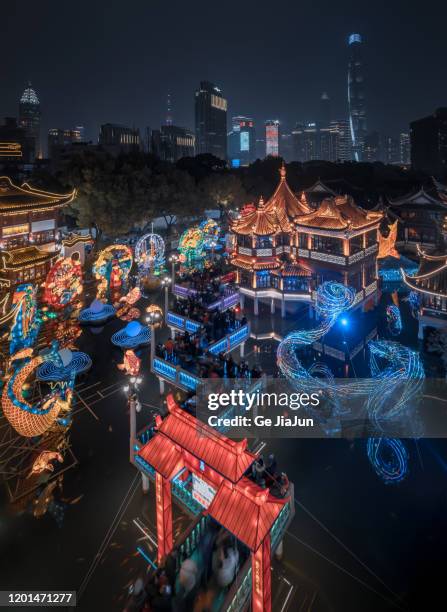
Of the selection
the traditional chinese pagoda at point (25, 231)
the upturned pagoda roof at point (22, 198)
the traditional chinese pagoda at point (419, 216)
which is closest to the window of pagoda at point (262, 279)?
the traditional chinese pagoda at point (25, 231)

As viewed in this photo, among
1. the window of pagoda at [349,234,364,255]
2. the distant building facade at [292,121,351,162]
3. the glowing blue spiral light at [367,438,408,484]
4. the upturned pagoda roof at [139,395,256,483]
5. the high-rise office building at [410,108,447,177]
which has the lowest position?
the glowing blue spiral light at [367,438,408,484]

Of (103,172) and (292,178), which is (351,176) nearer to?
(292,178)

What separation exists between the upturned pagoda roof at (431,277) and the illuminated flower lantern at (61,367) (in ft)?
54.7

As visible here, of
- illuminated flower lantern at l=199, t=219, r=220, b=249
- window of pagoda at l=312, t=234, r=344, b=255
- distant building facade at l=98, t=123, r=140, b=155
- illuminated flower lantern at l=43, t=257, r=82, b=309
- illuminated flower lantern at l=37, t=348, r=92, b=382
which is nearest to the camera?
illuminated flower lantern at l=37, t=348, r=92, b=382

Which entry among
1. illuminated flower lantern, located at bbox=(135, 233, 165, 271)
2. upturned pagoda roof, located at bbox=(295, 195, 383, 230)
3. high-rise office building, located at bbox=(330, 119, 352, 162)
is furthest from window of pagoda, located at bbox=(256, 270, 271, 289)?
high-rise office building, located at bbox=(330, 119, 352, 162)

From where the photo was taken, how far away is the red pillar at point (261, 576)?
6.42 meters

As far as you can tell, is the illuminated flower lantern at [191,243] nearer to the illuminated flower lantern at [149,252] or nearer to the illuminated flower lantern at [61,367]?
the illuminated flower lantern at [149,252]

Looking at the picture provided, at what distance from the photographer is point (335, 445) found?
510 inches

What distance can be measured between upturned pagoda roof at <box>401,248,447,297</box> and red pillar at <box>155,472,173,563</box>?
1688 centimetres

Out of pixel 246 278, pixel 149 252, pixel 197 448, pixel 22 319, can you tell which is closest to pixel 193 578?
pixel 197 448

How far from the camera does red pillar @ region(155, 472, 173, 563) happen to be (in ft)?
25.7

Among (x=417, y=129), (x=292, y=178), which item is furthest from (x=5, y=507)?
(x=417, y=129)

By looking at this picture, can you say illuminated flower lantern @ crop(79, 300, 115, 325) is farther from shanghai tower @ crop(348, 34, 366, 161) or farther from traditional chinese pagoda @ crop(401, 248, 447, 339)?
shanghai tower @ crop(348, 34, 366, 161)

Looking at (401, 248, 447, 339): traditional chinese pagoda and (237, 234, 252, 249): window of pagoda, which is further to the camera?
(237, 234, 252, 249): window of pagoda
